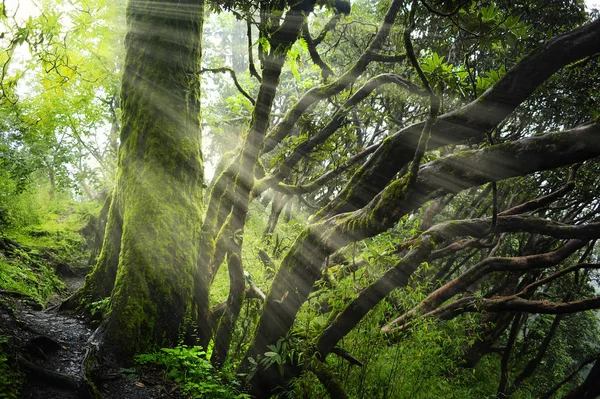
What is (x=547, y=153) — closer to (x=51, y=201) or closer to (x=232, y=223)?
(x=232, y=223)

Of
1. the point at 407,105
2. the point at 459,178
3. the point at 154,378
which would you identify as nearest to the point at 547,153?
the point at 459,178

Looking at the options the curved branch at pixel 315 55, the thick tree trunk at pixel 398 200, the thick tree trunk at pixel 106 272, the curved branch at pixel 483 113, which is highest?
the curved branch at pixel 315 55

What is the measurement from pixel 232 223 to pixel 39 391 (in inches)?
90.1

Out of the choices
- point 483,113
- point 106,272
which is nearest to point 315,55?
point 483,113

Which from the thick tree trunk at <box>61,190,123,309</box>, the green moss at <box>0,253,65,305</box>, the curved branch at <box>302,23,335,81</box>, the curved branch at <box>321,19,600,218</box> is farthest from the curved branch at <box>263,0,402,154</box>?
the green moss at <box>0,253,65,305</box>

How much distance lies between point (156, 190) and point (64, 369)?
5.83ft

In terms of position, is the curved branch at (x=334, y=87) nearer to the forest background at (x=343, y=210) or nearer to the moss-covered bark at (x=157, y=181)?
the forest background at (x=343, y=210)

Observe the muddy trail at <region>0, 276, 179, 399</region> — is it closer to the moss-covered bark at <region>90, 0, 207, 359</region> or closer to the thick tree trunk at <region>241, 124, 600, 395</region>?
the moss-covered bark at <region>90, 0, 207, 359</region>

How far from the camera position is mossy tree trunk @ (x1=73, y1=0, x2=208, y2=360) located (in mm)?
3008

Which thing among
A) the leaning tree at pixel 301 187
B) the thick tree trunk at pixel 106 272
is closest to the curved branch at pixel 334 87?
the leaning tree at pixel 301 187

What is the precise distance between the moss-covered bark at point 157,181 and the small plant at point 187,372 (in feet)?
0.57

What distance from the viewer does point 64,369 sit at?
2.43m

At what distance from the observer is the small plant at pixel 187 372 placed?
260 centimetres

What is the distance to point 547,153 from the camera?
87.0 inches
